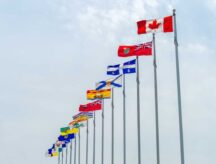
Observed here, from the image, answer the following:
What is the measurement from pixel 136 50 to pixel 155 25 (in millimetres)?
3070

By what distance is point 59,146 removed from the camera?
82.6 m

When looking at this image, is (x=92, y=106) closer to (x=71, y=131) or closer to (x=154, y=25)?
(x=71, y=131)

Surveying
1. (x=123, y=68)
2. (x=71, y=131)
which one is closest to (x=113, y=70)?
(x=123, y=68)

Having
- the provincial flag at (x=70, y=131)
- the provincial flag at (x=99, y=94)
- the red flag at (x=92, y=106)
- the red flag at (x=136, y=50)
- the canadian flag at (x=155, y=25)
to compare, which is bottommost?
the provincial flag at (x=70, y=131)

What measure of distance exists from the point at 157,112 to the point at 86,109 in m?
18.0

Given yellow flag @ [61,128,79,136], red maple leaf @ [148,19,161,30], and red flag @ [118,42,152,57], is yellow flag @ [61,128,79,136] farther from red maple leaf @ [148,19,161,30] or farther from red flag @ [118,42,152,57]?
red maple leaf @ [148,19,161,30]

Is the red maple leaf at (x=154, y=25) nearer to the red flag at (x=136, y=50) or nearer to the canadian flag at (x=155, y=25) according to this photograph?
the canadian flag at (x=155, y=25)

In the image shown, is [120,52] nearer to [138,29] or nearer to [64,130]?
[138,29]

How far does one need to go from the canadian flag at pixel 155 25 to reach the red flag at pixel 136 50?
85.1 inches

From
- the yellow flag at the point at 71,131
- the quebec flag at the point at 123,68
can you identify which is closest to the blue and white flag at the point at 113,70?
the quebec flag at the point at 123,68

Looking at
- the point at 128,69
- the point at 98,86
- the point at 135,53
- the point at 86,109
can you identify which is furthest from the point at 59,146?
the point at 135,53

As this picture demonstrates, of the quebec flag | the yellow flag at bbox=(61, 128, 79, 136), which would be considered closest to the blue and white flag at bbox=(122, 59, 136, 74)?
the quebec flag

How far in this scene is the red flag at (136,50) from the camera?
38594 millimetres

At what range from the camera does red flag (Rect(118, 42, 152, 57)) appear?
127 feet
